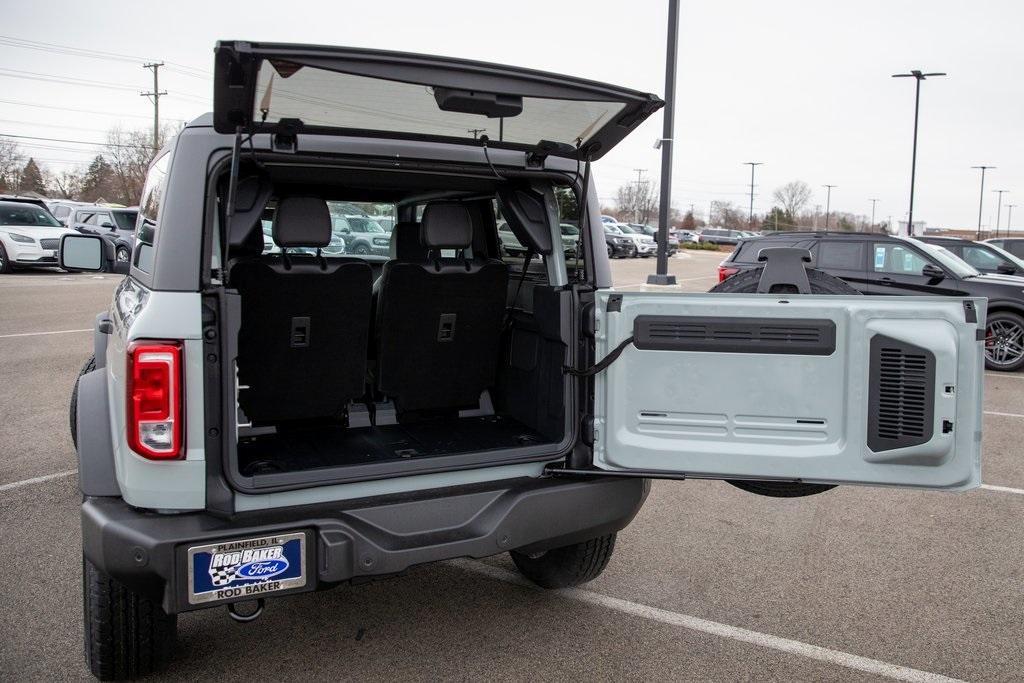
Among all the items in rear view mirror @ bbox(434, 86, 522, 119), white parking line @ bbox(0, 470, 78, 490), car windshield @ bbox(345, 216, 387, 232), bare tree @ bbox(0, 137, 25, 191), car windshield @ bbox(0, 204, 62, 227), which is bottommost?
white parking line @ bbox(0, 470, 78, 490)

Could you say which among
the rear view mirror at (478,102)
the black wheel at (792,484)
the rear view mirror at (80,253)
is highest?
the rear view mirror at (478,102)

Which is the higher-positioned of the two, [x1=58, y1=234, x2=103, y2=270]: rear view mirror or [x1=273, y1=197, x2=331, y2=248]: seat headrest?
[x1=273, y1=197, x2=331, y2=248]: seat headrest

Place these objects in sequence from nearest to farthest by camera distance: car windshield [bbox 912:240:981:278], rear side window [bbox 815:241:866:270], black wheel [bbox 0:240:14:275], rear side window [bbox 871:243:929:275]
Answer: car windshield [bbox 912:240:981:278]
rear side window [bbox 871:243:929:275]
rear side window [bbox 815:241:866:270]
black wheel [bbox 0:240:14:275]

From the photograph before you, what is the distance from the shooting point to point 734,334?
304cm

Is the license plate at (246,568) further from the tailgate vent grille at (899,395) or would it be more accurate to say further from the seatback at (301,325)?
the tailgate vent grille at (899,395)

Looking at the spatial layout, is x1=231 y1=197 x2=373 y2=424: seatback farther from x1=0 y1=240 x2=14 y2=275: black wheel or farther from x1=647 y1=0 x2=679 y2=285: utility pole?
x1=0 y1=240 x2=14 y2=275: black wheel

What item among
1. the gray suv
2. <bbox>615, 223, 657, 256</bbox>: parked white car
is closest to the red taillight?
the gray suv

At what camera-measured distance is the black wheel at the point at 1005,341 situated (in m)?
A: 10.7

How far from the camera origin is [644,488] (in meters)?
3.35

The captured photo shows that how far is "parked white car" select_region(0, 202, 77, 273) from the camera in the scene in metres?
20.7

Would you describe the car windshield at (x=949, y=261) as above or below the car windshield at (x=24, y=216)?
below

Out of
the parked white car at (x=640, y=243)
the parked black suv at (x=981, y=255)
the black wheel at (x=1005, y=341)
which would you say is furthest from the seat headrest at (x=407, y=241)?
the parked white car at (x=640, y=243)

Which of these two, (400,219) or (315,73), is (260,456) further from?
(400,219)

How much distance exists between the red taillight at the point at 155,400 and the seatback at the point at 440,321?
1.32m
